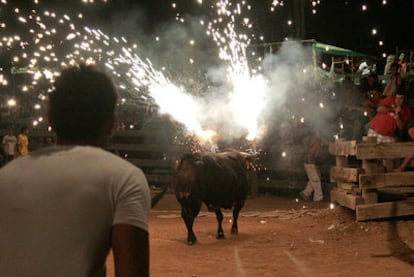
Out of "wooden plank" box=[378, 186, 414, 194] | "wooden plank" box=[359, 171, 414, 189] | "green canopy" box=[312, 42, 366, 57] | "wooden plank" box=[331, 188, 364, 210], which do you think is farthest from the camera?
"green canopy" box=[312, 42, 366, 57]

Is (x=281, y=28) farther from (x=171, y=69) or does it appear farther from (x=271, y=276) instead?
(x=271, y=276)

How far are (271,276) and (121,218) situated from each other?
16.5ft

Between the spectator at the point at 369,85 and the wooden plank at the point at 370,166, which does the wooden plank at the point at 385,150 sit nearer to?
the wooden plank at the point at 370,166

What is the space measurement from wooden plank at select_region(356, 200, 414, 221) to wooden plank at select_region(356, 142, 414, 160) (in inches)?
32.5

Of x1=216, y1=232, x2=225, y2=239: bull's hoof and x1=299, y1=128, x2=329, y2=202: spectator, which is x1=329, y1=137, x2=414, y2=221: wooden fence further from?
x1=299, y1=128, x2=329, y2=202: spectator

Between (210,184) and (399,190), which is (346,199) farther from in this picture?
(210,184)

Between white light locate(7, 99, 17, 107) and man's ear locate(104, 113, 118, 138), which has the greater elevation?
white light locate(7, 99, 17, 107)

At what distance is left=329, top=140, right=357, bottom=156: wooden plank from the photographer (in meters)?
9.60

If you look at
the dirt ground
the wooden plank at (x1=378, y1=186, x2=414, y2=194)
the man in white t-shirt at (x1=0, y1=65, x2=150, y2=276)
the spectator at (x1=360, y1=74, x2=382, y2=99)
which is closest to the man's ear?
the man in white t-shirt at (x1=0, y1=65, x2=150, y2=276)

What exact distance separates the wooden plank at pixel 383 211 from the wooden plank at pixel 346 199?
0.86 feet

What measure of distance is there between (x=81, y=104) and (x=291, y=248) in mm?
6768

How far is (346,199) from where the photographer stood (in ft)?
32.7

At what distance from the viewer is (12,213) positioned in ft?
6.73

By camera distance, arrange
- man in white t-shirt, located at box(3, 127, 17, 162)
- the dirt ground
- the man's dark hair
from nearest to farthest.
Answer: the man's dark hair → the dirt ground → man in white t-shirt, located at box(3, 127, 17, 162)
